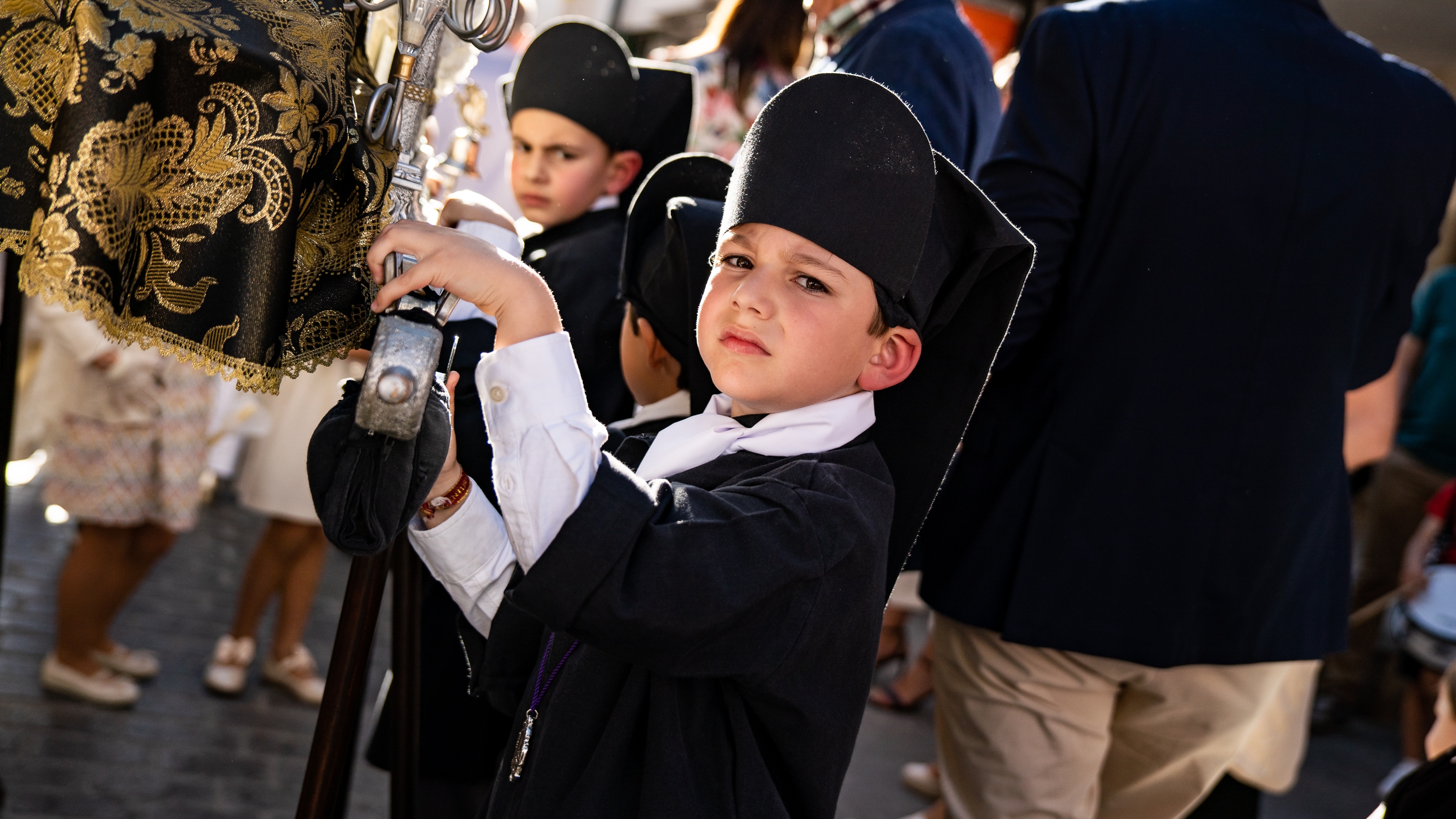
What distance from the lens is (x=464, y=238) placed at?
115 cm

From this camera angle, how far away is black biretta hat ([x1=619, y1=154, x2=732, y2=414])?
163 centimetres

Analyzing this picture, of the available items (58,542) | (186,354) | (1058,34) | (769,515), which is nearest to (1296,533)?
(1058,34)

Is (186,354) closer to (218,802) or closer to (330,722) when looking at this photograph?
(330,722)

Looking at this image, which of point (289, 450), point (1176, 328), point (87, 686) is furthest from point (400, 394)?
point (289, 450)

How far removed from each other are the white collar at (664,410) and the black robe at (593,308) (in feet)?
0.87

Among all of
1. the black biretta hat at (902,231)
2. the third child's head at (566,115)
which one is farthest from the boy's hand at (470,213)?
the third child's head at (566,115)

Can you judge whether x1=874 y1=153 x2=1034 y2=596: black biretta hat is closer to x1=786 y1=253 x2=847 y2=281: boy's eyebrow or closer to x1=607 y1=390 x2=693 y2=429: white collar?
x1=786 y1=253 x2=847 y2=281: boy's eyebrow

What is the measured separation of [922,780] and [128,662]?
2427 mm

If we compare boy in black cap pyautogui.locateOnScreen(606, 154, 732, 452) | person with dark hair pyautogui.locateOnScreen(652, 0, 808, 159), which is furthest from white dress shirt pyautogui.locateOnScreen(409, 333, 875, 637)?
person with dark hair pyautogui.locateOnScreen(652, 0, 808, 159)

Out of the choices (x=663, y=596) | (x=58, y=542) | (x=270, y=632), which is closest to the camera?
(x=663, y=596)

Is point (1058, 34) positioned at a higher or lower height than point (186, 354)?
higher

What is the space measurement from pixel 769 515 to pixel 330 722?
24.4 inches

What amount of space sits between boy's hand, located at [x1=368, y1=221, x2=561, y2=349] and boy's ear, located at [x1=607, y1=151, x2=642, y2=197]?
1.21 m

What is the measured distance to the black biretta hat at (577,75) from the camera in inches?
89.1
